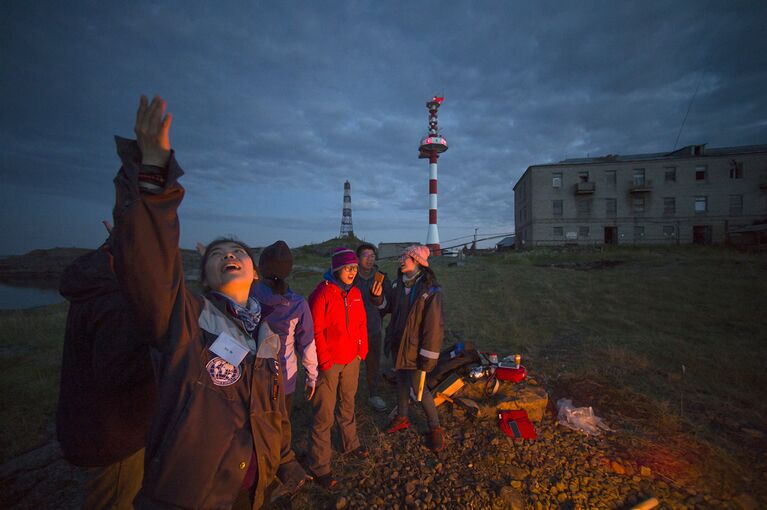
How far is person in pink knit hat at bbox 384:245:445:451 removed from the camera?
338 centimetres

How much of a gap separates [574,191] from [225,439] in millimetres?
37945

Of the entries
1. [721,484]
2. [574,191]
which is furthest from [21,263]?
[574,191]

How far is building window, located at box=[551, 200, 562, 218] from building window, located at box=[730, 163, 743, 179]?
15.7 metres

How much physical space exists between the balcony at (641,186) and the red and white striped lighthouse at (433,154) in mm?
19147

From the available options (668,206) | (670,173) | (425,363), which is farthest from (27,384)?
(670,173)

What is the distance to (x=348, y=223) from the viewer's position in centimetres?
5388

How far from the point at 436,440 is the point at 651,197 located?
39573 mm

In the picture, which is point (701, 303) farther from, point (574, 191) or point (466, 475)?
point (574, 191)

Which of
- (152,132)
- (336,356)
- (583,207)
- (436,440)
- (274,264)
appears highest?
(583,207)

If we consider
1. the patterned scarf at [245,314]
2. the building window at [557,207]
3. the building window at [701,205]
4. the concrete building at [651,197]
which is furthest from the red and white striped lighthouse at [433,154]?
the patterned scarf at [245,314]

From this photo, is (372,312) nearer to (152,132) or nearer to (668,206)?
(152,132)

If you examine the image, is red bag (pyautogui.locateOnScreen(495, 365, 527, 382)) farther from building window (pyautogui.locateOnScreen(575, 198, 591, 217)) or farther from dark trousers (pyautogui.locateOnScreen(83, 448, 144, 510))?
building window (pyautogui.locateOnScreen(575, 198, 591, 217))

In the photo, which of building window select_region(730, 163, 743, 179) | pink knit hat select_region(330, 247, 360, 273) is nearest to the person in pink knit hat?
pink knit hat select_region(330, 247, 360, 273)

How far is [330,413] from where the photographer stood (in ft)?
9.84
